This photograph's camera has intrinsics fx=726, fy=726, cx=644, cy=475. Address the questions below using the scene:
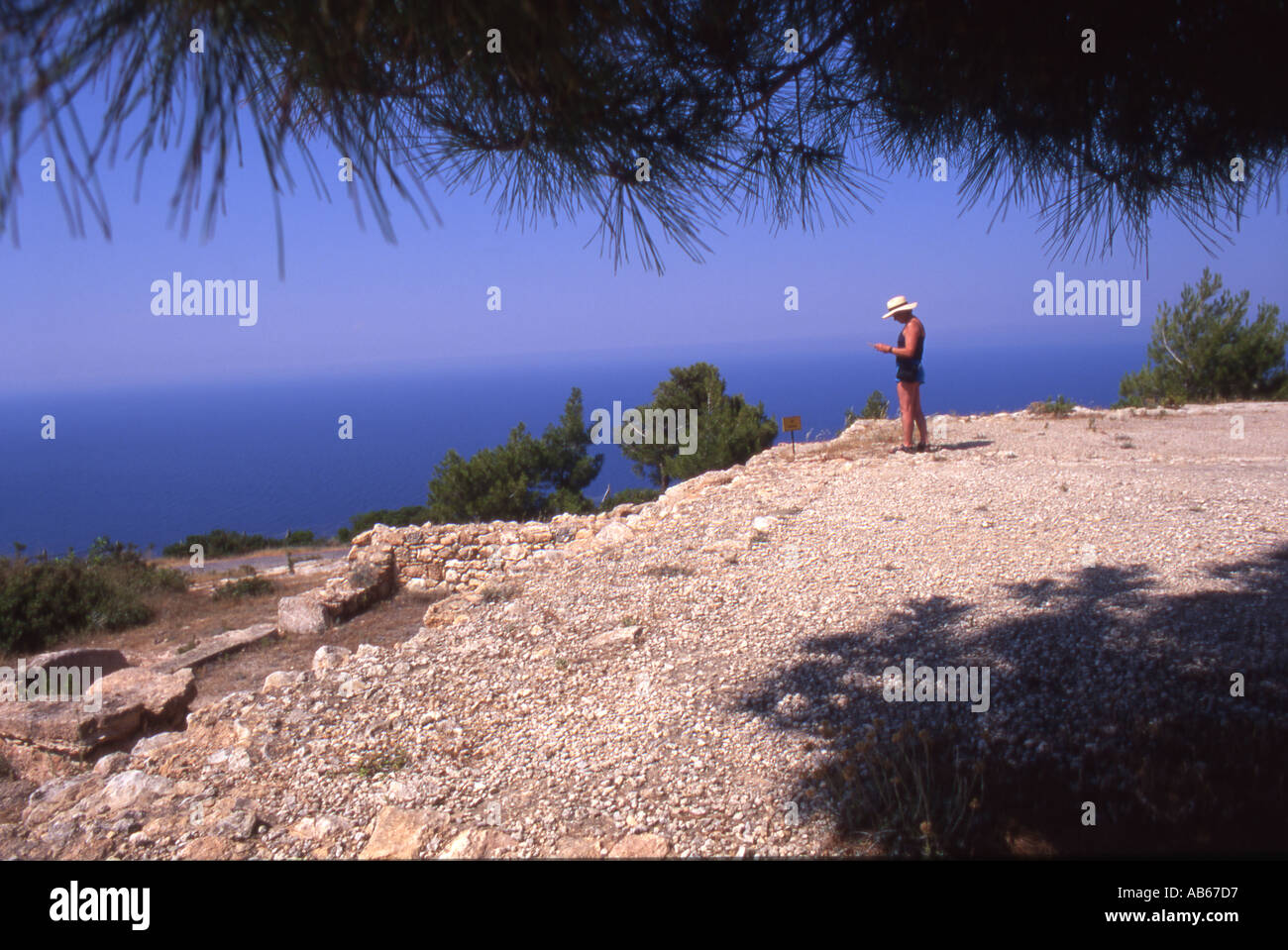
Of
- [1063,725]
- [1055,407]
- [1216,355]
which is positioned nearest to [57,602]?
[1063,725]

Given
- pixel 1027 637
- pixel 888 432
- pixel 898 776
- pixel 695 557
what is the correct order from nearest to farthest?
1. pixel 898 776
2. pixel 1027 637
3. pixel 695 557
4. pixel 888 432

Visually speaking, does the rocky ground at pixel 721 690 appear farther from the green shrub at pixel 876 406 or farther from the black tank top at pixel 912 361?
the green shrub at pixel 876 406

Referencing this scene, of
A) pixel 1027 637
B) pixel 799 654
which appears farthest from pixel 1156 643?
pixel 799 654

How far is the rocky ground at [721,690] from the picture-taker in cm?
283

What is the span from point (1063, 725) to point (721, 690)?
1507mm

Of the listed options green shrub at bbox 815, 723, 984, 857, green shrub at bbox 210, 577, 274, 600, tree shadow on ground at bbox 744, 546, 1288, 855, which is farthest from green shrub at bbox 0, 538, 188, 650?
green shrub at bbox 815, 723, 984, 857

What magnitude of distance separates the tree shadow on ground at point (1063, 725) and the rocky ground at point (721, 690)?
2 centimetres

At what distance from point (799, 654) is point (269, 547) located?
20.3 meters

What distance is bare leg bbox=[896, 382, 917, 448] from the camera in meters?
8.08

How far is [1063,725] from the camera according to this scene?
2.92 meters

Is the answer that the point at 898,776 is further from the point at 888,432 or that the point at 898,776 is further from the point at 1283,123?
the point at 888,432

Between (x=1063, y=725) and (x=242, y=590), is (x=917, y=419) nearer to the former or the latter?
(x=1063, y=725)

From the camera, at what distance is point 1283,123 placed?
7.53 ft

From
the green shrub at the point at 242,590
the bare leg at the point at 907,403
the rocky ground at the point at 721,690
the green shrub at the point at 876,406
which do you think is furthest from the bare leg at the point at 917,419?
the green shrub at the point at 242,590
